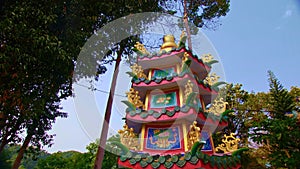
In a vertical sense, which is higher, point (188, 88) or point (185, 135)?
point (188, 88)

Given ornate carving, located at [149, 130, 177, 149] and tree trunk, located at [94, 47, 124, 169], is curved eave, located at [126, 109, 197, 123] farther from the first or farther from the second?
tree trunk, located at [94, 47, 124, 169]

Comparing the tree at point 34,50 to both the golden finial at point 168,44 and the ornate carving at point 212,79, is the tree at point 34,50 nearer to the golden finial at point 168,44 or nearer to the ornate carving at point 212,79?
the golden finial at point 168,44

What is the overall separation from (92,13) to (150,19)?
258 centimetres

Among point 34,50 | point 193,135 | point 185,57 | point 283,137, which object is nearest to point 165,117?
point 193,135

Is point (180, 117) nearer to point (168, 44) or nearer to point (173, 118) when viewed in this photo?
point (173, 118)

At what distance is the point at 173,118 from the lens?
4.56 metres

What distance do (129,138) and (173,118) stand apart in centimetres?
105

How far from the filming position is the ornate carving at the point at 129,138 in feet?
15.6

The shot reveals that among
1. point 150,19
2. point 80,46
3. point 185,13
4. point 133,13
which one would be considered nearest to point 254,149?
point 185,13

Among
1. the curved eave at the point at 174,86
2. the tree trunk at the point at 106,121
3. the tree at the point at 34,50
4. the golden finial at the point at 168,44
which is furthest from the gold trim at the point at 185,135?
the tree trunk at the point at 106,121

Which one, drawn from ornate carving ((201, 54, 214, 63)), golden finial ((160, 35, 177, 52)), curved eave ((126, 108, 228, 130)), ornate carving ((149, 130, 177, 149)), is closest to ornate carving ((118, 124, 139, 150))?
curved eave ((126, 108, 228, 130))

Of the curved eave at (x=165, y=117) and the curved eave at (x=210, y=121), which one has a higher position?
the curved eave at (x=210, y=121)

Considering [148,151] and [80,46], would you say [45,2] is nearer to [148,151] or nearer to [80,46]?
[80,46]

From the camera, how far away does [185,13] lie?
1110 centimetres
